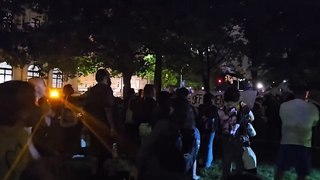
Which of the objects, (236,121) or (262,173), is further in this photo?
(262,173)

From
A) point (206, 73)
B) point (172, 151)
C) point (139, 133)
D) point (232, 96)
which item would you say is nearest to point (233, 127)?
point (232, 96)

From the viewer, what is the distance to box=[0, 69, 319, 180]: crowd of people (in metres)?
3.15

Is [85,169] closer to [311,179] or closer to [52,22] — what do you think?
[52,22]

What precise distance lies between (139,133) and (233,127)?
1.87 meters

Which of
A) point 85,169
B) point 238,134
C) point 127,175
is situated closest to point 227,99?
point 238,134

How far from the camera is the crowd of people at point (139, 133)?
3154 millimetres

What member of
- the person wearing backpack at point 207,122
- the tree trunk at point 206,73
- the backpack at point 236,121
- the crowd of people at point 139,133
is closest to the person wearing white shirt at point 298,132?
the crowd of people at point 139,133

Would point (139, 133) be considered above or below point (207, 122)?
below

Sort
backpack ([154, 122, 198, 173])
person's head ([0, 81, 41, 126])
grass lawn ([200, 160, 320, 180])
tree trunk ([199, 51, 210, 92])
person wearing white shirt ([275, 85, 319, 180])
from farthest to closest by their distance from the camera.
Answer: tree trunk ([199, 51, 210, 92]) < grass lawn ([200, 160, 320, 180]) < person wearing white shirt ([275, 85, 319, 180]) < backpack ([154, 122, 198, 173]) < person's head ([0, 81, 41, 126])

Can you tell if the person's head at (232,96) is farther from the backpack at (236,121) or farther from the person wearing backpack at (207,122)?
the person wearing backpack at (207,122)

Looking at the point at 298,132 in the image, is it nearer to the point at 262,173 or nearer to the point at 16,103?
the point at 262,173

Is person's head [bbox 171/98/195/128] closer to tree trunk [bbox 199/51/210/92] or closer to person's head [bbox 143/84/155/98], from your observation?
person's head [bbox 143/84/155/98]

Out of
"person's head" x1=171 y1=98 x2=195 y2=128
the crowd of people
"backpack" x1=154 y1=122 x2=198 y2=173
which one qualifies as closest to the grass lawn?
the crowd of people

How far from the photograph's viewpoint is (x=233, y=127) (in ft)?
26.5
